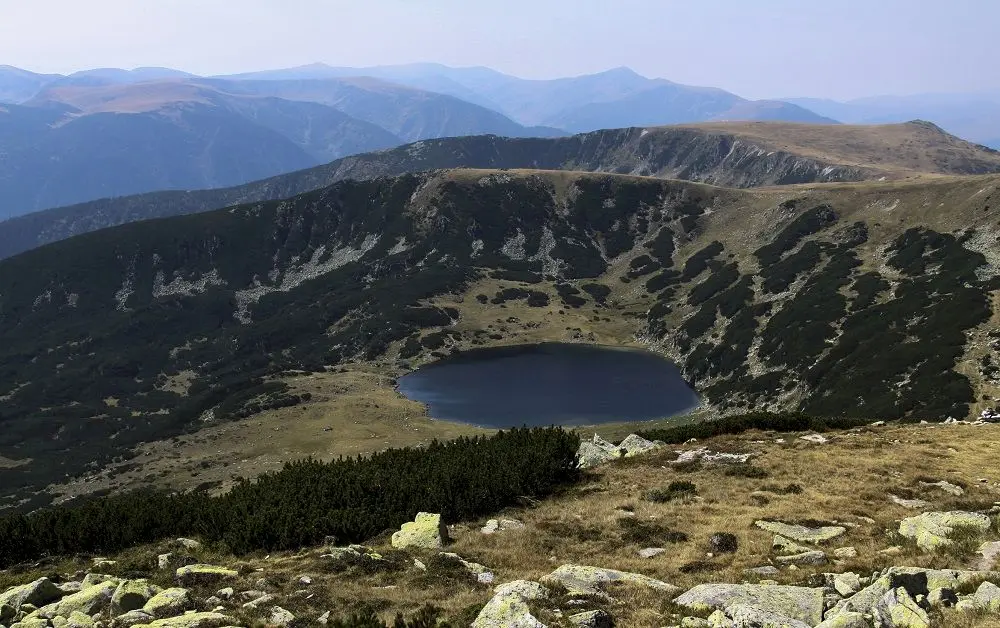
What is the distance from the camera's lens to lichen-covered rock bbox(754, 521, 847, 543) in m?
19.4

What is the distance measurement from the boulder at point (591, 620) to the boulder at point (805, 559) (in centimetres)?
715

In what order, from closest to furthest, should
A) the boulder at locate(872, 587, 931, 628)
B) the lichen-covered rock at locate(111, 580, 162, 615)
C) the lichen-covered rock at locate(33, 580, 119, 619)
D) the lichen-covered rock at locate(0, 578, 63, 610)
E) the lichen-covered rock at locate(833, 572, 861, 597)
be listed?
1. the boulder at locate(872, 587, 931, 628)
2. the lichen-covered rock at locate(833, 572, 861, 597)
3. the lichen-covered rock at locate(111, 580, 162, 615)
4. the lichen-covered rock at locate(33, 580, 119, 619)
5. the lichen-covered rock at locate(0, 578, 63, 610)

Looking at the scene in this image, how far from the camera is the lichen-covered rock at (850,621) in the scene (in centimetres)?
1094

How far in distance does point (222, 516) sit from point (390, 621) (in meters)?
13.3

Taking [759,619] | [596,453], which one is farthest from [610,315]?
[759,619]

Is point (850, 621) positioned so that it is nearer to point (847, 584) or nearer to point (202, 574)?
point (847, 584)

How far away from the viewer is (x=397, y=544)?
70.0ft

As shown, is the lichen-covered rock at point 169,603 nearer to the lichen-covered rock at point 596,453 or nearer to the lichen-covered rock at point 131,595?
the lichen-covered rock at point 131,595

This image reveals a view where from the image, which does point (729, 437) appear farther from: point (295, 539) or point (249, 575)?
point (249, 575)

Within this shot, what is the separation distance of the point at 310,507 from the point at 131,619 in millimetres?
10083

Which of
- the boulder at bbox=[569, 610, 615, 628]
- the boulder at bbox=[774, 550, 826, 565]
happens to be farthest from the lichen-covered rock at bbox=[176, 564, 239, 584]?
the boulder at bbox=[774, 550, 826, 565]

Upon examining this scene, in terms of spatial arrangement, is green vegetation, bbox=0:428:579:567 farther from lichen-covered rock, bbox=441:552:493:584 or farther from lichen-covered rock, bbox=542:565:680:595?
lichen-covered rock, bbox=542:565:680:595

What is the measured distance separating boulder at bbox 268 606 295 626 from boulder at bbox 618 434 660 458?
23.5 m

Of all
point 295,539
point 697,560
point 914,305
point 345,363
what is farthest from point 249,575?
point 345,363
